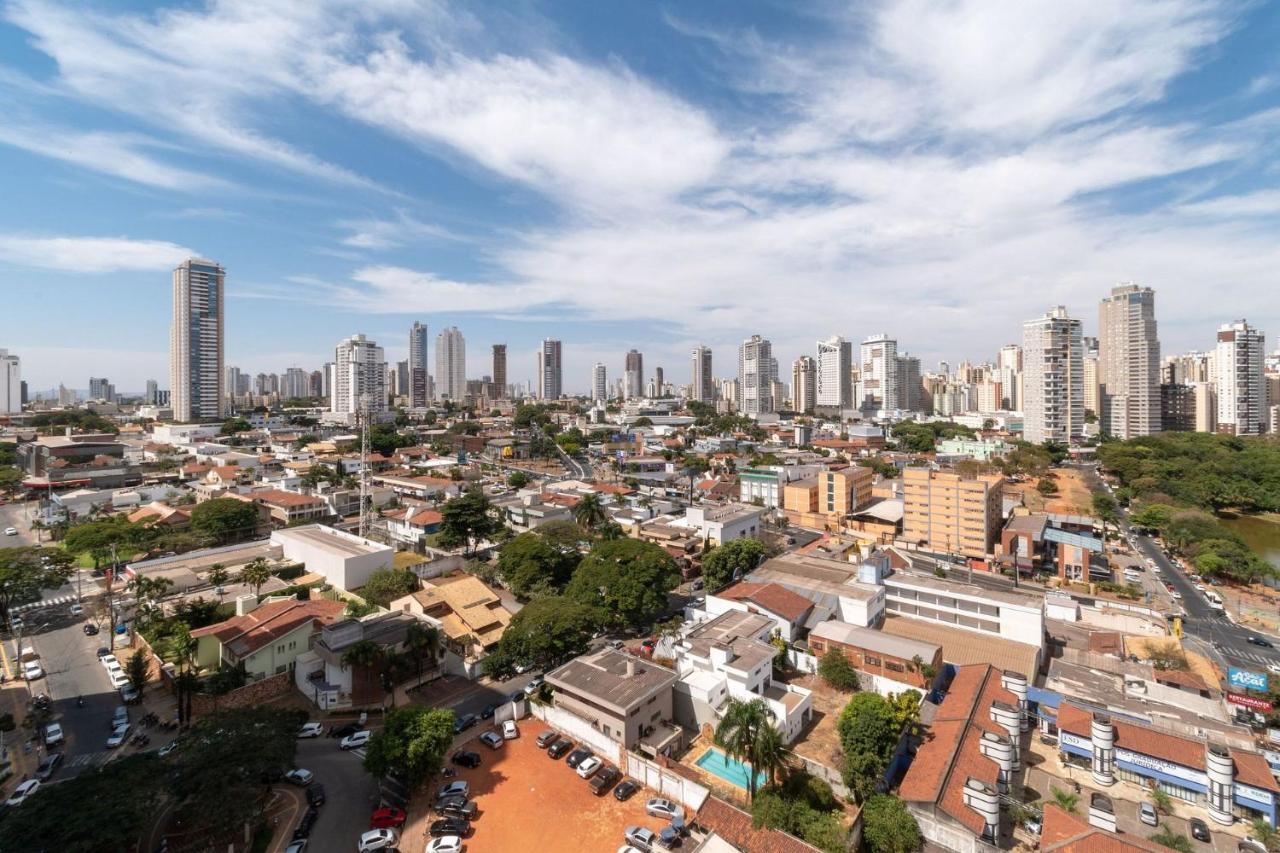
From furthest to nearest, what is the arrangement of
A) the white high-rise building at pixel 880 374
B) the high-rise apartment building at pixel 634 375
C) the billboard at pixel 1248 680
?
1. the high-rise apartment building at pixel 634 375
2. the white high-rise building at pixel 880 374
3. the billboard at pixel 1248 680

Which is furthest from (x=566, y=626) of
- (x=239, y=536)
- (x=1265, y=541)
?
(x=1265, y=541)

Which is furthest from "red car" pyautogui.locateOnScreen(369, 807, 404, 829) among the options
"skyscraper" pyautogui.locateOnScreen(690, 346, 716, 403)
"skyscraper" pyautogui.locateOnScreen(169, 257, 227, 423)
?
"skyscraper" pyautogui.locateOnScreen(690, 346, 716, 403)

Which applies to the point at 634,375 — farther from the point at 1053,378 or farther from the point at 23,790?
the point at 23,790

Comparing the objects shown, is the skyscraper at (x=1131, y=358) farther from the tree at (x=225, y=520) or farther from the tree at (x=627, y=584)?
the tree at (x=225, y=520)

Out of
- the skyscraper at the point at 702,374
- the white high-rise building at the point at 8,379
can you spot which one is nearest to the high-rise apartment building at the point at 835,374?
the skyscraper at the point at 702,374

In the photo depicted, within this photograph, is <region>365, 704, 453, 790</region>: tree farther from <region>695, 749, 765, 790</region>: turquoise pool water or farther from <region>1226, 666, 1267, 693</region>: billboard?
<region>1226, 666, 1267, 693</region>: billboard
